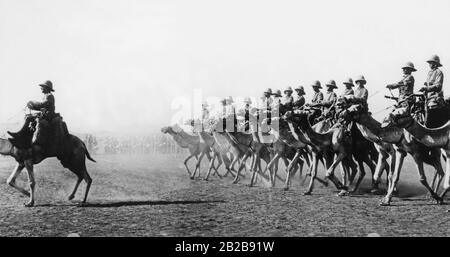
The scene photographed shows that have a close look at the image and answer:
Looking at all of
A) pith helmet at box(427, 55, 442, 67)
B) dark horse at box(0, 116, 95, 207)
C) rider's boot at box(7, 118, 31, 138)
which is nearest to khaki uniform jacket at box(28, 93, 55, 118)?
dark horse at box(0, 116, 95, 207)

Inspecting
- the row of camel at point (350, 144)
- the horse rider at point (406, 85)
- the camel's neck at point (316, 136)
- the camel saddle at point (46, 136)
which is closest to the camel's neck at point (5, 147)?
the camel saddle at point (46, 136)

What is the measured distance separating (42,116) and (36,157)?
1.10 m

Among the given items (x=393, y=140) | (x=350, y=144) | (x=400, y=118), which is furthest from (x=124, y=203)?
(x=400, y=118)

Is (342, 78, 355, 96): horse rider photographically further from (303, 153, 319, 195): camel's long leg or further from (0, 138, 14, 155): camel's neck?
(0, 138, 14, 155): camel's neck

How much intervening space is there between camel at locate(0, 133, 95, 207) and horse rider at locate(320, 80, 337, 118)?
8.13 metres

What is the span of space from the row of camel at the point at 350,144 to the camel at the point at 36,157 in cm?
633

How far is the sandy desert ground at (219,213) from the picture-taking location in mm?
9477

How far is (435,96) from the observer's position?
43.4ft

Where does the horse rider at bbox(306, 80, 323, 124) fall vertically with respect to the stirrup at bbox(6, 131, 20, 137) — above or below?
above

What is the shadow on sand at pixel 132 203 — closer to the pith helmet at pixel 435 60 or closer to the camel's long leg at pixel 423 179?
the camel's long leg at pixel 423 179

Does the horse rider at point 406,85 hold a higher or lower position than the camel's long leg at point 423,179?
higher

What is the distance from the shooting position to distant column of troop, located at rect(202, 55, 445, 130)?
13281 mm

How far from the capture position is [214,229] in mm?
9617
